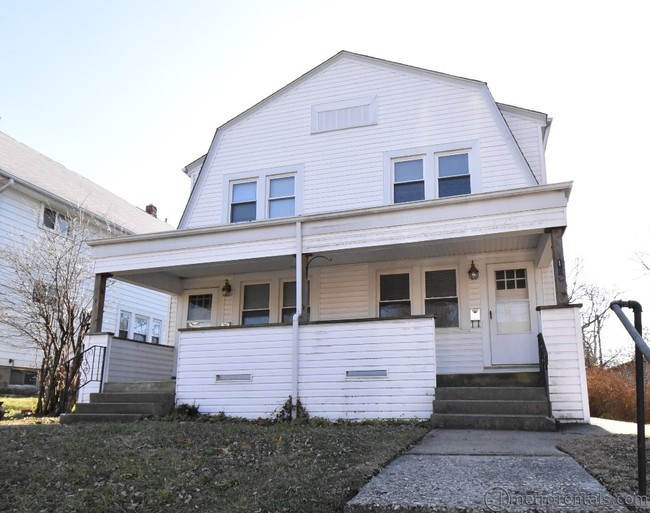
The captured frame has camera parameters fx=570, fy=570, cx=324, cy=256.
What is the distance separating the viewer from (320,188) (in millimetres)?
12508

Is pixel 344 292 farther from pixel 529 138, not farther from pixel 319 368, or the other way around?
pixel 529 138

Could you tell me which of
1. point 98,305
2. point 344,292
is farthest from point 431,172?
point 98,305

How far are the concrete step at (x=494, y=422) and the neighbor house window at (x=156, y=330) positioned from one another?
16169 mm

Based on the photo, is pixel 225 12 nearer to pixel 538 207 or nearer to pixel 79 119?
pixel 79 119

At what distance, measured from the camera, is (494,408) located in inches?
318

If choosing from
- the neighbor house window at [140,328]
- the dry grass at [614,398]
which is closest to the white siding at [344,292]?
the dry grass at [614,398]

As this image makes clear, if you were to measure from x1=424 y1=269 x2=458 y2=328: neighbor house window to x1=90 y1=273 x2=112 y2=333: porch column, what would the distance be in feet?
21.1

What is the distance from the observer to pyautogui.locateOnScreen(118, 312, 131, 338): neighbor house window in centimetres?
2032

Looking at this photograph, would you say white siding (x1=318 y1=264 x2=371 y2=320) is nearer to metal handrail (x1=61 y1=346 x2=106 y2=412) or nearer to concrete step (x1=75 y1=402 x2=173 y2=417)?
concrete step (x1=75 y1=402 x2=173 y2=417)

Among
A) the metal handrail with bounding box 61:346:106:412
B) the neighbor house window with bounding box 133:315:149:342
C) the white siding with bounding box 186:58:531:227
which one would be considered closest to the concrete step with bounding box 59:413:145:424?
the metal handrail with bounding box 61:346:106:412

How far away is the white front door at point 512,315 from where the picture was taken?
10516 millimetres

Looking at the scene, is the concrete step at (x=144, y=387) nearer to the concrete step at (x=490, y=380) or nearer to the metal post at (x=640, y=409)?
the concrete step at (x=490, y=380)

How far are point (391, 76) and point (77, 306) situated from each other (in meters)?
9.08

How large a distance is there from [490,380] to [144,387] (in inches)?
246
